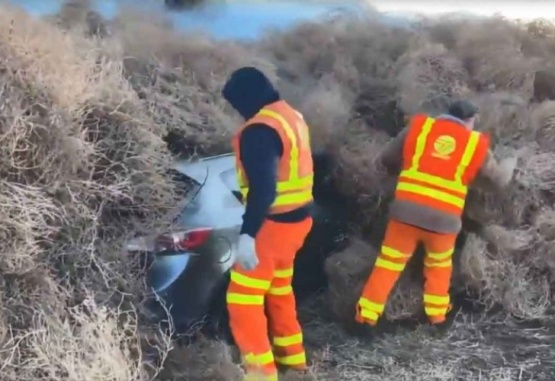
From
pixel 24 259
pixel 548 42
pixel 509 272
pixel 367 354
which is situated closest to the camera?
pixel 24 259

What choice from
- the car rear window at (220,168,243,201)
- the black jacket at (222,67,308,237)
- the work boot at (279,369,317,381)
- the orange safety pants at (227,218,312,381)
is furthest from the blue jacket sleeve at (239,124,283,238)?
the work boot at (279,369,317,381)

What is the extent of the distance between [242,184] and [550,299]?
Answer: 8.09ft

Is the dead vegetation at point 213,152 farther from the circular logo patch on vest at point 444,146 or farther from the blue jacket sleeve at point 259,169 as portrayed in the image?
the blue jacket sleeve at point 259,169

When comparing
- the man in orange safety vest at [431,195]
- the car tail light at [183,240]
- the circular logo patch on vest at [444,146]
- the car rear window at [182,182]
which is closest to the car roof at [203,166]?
the car rear window at [182,182]

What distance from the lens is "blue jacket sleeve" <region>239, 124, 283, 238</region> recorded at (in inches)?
181

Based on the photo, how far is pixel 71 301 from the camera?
15.2 ft

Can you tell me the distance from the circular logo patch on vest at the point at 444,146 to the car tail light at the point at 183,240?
143 centimetres

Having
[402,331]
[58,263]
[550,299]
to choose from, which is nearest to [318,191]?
[402,331]

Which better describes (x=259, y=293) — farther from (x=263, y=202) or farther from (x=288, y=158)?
(x=288, y=158)

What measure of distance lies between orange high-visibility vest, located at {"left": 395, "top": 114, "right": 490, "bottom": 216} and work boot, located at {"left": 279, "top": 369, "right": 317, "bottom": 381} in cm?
124

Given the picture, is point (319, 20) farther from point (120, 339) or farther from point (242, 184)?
point (120, 339)

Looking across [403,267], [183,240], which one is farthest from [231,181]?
[403,267]

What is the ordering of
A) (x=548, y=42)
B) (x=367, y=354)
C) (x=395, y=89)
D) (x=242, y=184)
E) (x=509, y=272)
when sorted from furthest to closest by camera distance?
(x=548, y=42) < (x=395, y=89) < (x=509, y=272) < (x=367, y=354) < (x=242, y=184)

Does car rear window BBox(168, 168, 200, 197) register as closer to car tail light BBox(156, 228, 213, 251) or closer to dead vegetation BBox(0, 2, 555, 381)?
dead vegetation BBox(0, 2, 555, 381)
